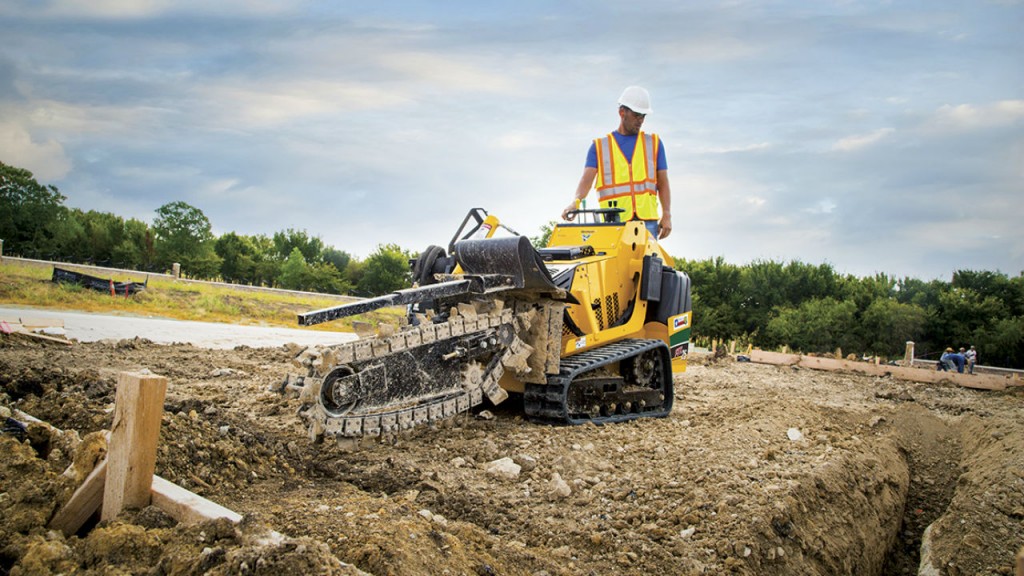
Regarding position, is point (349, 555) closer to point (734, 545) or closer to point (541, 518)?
point (541, 518)

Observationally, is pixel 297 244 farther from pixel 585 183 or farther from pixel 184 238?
pixel 585 183

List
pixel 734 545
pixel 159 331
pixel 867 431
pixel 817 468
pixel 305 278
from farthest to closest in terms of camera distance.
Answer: pixel 305 278 < pixel 159 331 < pixel 867 431 < pixel 817 468 < pixel 734 545

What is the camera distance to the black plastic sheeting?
66.1 feet

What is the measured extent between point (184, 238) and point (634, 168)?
3201cm

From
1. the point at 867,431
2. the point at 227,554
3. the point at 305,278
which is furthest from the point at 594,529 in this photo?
the point at 305,278

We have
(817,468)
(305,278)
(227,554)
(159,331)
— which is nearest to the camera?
(227,554)

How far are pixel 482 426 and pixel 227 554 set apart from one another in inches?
154

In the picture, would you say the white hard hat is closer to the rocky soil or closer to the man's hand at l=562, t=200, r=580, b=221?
the man's hand at l=562, t=200, r=580, b=221

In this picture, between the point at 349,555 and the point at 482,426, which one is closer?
the point at 349,555

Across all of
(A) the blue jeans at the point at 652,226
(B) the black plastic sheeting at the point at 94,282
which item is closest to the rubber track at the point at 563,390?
(A) the blue jeans at the point at 652,226

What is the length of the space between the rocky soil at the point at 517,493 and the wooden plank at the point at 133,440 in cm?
13

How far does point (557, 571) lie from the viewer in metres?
3.50

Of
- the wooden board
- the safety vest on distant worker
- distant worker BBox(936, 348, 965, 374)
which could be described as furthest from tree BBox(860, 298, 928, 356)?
the safety vest on distant worker

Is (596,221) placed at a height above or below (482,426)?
above
